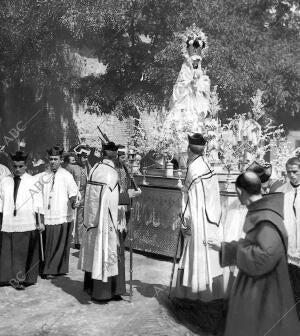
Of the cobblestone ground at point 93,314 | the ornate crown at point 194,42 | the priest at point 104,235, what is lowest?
the cobblestone ground at point 93,314

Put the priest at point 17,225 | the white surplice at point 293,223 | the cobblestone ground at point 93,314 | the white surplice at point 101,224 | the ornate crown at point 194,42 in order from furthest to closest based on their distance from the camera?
the ornate crown at point 194,42
the priest at point 17,225
the white surplice at point 293,223
the white surplice at point 101,224
the cobblestone ground at point 93,314

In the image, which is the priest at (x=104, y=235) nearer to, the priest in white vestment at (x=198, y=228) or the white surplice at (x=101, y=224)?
the white surplice at (x=101, y=224)

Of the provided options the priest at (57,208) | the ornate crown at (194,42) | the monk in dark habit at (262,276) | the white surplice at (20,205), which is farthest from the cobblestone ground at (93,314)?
the ornate crown at (194,42)

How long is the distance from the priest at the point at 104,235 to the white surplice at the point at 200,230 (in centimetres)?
84

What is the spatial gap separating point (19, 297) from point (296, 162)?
4.11m

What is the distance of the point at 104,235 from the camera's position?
6.14 metres

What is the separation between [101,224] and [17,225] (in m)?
→ 1.67

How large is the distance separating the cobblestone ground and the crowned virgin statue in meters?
4.38

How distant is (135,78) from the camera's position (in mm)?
19766

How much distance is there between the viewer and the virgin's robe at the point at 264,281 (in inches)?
143

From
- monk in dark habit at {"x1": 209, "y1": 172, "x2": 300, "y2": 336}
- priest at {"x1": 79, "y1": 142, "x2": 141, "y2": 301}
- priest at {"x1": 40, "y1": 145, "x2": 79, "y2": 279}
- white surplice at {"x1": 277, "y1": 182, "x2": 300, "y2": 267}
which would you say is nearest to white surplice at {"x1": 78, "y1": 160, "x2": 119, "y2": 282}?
priest at {"x1": 79, "y1": 142, "x2": 141, "y2": 301}

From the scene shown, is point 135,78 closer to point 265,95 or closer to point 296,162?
point 265,95

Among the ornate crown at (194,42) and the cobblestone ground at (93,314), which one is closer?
the cobblestone ground at (93,314)

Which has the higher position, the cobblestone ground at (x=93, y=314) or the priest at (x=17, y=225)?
the priest at (x=17, y=225)
